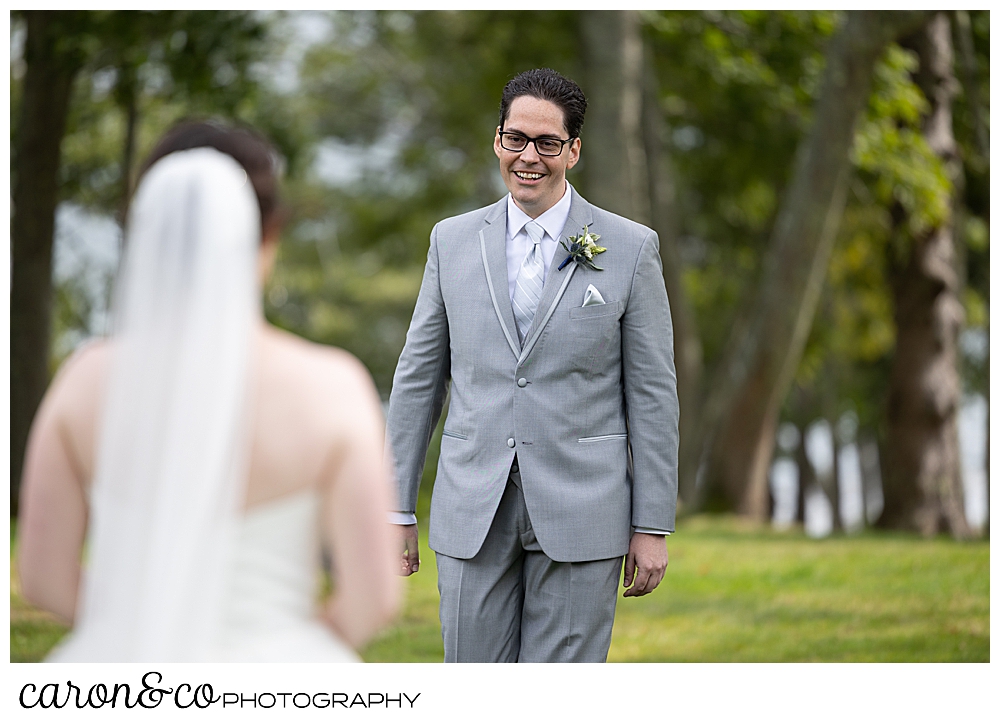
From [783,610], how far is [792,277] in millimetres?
3475

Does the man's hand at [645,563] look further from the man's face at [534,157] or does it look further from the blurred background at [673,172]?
the blurred background at [673,172]

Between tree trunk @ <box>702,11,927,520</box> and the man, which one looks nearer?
the man

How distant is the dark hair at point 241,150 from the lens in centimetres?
185

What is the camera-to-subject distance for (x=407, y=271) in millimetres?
16250

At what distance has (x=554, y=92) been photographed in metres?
2.64

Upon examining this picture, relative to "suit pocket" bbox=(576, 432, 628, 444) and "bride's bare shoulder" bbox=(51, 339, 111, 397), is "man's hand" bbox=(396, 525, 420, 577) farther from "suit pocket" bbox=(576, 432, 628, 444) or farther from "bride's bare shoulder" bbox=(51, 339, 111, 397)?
"bride's bare shoulder" bbox=(51, 339, 111, 397)

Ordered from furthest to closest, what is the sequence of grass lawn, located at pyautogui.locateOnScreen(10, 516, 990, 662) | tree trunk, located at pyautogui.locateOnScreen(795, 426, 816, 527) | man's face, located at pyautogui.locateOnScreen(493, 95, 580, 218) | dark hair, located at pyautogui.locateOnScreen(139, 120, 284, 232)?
tree trunk, located at pyautogui.locateOnScreen(795, 426, 816, 527)
grass lawn, located at pyautogui.locateOnScreen(10, 516, 990, 662)
man's face, located at pyautogui.locateOnScreen(493, 95, 580, 218)
dark hair, located at pyautogui.locateOnScreen(139, 120, 284, 232)

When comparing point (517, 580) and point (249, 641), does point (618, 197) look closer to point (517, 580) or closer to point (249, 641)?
point (517, 580)

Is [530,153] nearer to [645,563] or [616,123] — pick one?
[645,563]

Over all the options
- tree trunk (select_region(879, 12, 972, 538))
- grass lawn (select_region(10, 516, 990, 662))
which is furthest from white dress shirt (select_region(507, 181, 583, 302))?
tree trunk (select_region(879, 12, 972, 538))

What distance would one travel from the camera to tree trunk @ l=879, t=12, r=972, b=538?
9586 millimetres

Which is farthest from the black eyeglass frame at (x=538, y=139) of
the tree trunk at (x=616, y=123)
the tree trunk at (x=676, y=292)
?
the tree trunk at (x=676, y=292)

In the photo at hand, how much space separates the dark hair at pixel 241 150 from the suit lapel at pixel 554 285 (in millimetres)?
942
